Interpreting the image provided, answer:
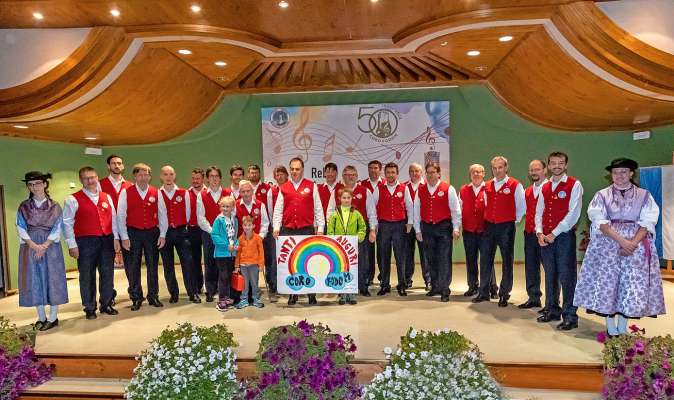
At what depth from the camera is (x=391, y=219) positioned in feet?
17.7

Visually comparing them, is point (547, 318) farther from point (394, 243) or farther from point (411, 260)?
point (411, 260)

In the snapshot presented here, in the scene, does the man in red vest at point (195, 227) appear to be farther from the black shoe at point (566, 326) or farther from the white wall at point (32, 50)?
the black shoe at point (566, 326)

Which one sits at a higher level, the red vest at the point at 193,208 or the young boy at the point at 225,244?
the red vest at the point at 193,208

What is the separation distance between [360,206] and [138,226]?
233 centimetres

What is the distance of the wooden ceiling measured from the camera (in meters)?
4.30

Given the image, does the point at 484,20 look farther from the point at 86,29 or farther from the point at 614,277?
the point at 86,29

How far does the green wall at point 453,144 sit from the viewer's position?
25.1ft

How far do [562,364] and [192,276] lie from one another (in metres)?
3.70

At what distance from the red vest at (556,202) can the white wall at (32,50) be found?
4491 millimetres

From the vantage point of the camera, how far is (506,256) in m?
4.81

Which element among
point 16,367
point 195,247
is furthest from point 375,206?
point 16,367

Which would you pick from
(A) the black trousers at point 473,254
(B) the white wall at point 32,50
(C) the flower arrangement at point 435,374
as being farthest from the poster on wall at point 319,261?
(B) the white wall at point 32,50

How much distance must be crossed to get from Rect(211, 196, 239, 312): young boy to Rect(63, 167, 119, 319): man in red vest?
3.33 feet

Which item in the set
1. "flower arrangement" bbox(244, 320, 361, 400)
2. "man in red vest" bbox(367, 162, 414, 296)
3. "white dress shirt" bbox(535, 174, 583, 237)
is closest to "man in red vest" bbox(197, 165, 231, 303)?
"man in red vest" bbox(367, 162, 414, 296)
